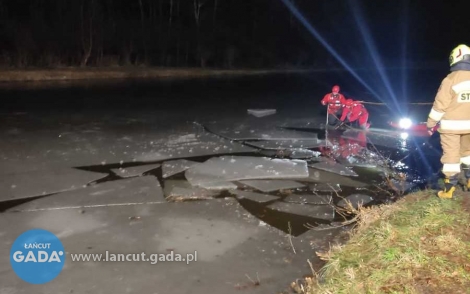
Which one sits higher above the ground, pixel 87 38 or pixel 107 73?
pixel 87 38

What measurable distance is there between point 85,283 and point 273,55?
32811 mm

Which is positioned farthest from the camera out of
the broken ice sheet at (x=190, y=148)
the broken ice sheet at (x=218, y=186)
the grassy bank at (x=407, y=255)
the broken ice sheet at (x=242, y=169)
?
the broken ice sheet at (x=190, y=148)

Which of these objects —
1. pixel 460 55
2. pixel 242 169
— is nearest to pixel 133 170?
Answer: pixel 242 169

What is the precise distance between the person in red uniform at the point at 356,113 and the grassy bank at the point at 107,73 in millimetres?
16021

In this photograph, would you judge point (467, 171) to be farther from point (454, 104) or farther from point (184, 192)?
point (184, 192)

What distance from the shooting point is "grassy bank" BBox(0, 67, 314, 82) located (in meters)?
20.4

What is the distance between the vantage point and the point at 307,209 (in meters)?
4.92

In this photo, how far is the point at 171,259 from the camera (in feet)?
12.2

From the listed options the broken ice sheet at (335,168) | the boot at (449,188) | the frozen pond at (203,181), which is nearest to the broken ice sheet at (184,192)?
the frozen pond at (203,181)

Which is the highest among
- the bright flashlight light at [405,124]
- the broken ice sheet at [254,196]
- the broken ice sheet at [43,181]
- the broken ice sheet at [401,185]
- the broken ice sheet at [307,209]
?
the bright flashlight light at [405,124]

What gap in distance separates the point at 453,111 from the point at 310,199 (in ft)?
6.26

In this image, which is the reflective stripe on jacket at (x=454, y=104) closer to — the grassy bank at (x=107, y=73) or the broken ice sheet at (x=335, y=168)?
the broken ice sheet at (x=335, y=168)

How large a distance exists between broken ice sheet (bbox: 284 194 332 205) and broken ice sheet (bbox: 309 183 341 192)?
23 cm

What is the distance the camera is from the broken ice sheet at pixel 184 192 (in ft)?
17.0
